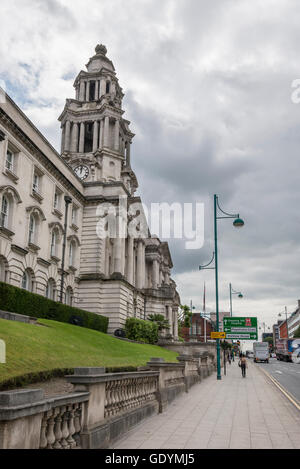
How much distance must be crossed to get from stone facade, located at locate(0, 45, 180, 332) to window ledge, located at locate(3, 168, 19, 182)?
0.25ft

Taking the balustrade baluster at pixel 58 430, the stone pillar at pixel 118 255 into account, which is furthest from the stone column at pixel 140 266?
the balustrade baluster at pixel 58 430

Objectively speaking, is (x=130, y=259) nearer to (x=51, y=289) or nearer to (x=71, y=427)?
(x=51, y=289)

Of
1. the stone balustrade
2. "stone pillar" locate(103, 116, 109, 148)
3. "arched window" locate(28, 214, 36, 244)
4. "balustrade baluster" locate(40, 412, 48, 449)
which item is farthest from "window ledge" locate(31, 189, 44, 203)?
"balustrade baluster" locate(40, 412, 48, 449)

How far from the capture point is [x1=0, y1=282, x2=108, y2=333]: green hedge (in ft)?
83.3

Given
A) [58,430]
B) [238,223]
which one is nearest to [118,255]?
[238,223]

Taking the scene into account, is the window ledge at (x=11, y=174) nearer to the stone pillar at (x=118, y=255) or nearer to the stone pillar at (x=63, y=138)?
the stone pillar at (x=118, y=255)

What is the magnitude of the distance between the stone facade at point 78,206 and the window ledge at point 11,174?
8 centimetres

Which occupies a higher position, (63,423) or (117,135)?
(117,135)

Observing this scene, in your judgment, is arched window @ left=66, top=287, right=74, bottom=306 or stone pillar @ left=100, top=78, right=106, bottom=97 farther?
stone pillar @ left=100, top=78, right=106, bottom=97

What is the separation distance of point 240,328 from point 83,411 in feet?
108

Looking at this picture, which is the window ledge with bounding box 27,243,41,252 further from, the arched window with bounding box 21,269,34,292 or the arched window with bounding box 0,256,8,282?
the arched window with bounding box 0,256,8,282

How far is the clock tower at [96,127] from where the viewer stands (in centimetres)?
5809

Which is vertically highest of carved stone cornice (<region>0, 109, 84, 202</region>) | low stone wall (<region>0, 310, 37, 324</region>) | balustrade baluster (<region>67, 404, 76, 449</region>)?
carved stone cornice (<region>0, 109, 84, 202</region>)

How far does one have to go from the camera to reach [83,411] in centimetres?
704
